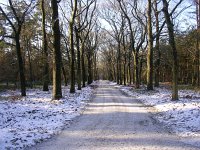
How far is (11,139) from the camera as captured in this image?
1127 centimetres

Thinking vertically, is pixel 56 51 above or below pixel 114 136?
above

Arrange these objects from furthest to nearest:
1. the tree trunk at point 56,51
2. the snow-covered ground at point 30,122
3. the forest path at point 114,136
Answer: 1. the tree trunk at point 56,51
2. the snow-covered ground at point 30,122
3. the forest path at point 114,136

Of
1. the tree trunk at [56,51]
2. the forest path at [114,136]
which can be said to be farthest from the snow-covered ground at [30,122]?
the tree trunk at [56,51]

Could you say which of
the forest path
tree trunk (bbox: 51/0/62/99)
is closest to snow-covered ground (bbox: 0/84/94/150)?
the forest path

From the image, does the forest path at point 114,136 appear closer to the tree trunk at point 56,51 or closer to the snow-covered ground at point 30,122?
the snow-covered ground at point 30,122

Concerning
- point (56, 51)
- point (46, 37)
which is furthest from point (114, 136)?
point (46, 37)

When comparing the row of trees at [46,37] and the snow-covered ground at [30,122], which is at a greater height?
the row of trees at [46,37]

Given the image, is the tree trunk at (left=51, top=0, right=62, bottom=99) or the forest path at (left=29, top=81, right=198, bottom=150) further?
the tree trunk at (left=51, top=0, right=62, bottom=99)

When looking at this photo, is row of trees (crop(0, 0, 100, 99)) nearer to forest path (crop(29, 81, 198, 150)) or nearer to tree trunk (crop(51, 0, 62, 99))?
tree trunk (crop(51, 0, 62, 99))

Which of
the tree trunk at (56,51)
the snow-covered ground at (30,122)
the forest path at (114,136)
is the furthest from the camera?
the tree trunk at (56,51)

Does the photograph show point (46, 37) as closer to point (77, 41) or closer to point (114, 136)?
point (77, 41)

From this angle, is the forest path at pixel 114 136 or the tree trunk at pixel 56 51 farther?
the tree trunk at pixel 56 51

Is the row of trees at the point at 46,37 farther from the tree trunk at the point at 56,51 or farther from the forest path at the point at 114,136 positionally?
the forest path at the point at 114,136

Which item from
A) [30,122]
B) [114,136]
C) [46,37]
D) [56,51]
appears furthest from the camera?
[46,37]
